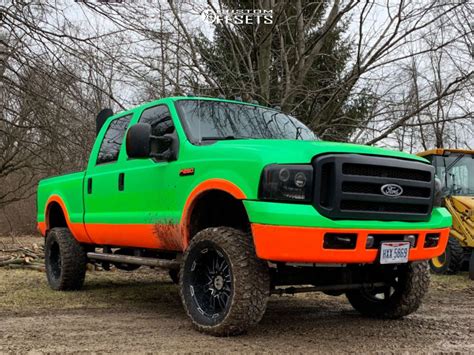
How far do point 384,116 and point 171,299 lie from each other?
21.0ft

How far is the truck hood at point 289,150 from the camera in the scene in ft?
14.1

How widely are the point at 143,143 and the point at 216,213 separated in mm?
935

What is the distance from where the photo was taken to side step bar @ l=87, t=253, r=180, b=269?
538 cm

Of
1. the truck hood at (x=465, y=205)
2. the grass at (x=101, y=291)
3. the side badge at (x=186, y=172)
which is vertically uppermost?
the side badge at (x=186, y=172)

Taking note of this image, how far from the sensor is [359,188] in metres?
4.43

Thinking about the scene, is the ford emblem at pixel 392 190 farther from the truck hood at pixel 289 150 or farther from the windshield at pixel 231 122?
the windshield at pixel 231 122

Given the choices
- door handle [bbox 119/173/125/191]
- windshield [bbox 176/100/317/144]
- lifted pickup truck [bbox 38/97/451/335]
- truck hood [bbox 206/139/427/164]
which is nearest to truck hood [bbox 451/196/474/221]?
lifted pickup truck [bbox 38/97/451/335]

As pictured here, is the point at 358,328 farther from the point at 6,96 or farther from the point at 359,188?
the point at 6,96

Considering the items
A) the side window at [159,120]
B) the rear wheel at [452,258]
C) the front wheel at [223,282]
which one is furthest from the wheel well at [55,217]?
the rear wheel at [452,258]

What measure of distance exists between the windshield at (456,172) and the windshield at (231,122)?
18.2 ft

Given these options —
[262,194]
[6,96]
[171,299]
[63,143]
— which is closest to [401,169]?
[262,194]

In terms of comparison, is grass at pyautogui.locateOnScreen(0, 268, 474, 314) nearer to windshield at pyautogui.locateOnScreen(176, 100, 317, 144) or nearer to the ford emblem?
windshield at pyautogui.locateOnScreen(176, 100, 317, 144)

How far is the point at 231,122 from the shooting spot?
5766 millimetres

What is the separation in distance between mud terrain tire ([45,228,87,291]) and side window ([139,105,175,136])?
2143mm
